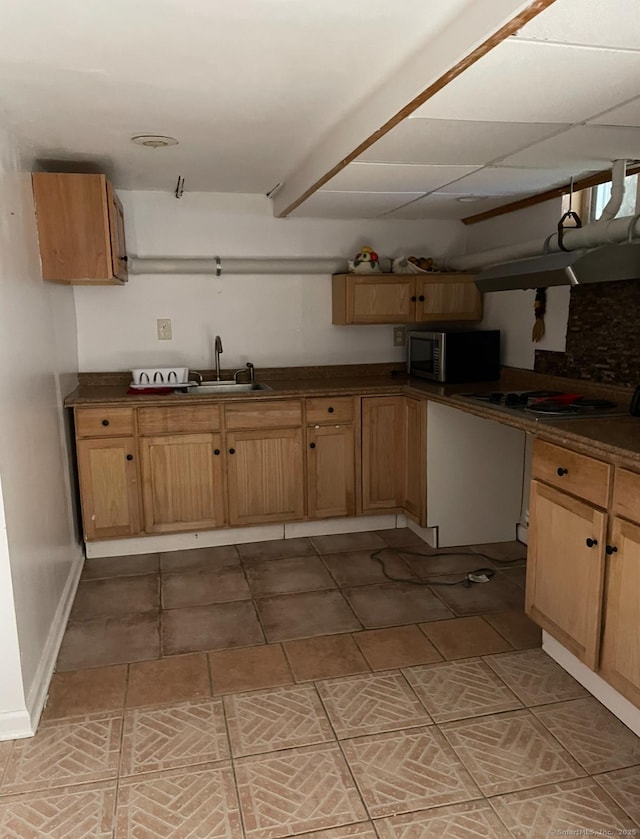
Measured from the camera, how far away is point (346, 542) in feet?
11.9

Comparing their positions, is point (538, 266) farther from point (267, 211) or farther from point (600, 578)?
point (267, 211)

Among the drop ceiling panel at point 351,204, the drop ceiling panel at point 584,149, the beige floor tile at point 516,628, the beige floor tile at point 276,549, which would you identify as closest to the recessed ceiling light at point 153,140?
the drop ceiling panel at point 351,204

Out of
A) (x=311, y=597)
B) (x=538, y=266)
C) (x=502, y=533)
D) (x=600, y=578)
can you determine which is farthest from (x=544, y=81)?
(x=502, y=533)

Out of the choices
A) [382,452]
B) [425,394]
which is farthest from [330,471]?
[425,394]

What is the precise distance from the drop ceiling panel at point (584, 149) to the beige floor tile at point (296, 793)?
2.15 metres

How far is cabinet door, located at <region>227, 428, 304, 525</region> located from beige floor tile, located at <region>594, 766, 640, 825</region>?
2.09 m

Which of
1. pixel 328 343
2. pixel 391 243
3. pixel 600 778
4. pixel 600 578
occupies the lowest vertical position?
pixel 600 778

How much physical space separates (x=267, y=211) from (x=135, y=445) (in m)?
1.62

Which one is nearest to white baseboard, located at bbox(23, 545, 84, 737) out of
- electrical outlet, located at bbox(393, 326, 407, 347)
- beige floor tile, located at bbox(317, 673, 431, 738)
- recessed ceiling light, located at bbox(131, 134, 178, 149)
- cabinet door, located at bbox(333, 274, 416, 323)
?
beige floor tile, located at bbox(317, 673, 431, 738)

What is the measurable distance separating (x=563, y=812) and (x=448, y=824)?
0.31 metres

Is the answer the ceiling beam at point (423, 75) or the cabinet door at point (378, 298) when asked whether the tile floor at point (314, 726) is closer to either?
the cabinet door at point (378, 298)

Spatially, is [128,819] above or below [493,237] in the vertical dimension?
below

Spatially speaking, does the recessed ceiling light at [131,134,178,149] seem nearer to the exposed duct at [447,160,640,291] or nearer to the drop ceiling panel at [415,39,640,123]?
the drop ceiling panel at [415,39,640,123]

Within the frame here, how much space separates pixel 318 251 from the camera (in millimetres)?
3996
